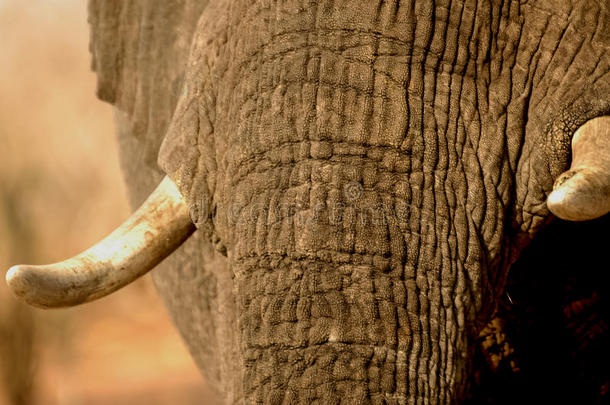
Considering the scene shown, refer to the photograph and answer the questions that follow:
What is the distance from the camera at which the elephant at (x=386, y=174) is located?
1.49m

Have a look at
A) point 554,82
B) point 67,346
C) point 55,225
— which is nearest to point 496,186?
point 554,82

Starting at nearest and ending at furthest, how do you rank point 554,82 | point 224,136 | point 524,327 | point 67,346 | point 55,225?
point 554,82, point 224,136, point 524,327, point 67,346, point 55,225

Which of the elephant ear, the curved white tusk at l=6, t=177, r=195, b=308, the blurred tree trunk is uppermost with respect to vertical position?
the blurred tree trunk

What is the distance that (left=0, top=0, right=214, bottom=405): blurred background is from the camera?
6164mm

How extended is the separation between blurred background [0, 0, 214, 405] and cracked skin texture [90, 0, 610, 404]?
14.7 feet

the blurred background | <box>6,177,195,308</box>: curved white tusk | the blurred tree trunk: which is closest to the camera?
<box>6,177,195,308</box>: curved white tusk

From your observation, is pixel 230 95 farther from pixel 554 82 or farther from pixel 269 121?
pixel 554 82

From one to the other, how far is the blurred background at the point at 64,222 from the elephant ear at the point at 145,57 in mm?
3622

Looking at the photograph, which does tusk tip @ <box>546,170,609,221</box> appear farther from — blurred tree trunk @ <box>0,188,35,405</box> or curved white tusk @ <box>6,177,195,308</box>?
blurred tree trunk @ <box>0,188,35,405</box>

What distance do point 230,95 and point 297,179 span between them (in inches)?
8.5

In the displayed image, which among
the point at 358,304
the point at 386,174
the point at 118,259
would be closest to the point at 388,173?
the point at 386,174

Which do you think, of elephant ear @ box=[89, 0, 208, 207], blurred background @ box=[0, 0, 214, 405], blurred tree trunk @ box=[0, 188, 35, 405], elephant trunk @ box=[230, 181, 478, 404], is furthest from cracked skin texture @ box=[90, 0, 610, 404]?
blurred background @ box=[0, 0, 214, 405]

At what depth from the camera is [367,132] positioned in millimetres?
1521

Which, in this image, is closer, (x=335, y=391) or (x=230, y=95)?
(x=335, y=391)
